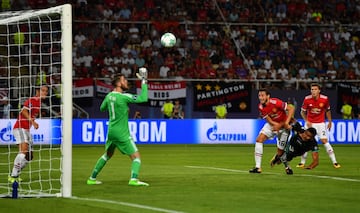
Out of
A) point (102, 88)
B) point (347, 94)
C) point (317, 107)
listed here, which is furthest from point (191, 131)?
point (317, 107)

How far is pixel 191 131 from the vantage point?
108 feet

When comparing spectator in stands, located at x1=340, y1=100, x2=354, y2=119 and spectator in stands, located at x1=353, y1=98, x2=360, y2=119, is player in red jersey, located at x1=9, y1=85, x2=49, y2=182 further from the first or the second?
spectator in stands, located at x1=353, y1=98, x2=360, y2=119

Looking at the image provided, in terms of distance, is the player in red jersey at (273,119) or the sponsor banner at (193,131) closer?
the player in red jersey at (273,119)

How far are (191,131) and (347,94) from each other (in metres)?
8.52

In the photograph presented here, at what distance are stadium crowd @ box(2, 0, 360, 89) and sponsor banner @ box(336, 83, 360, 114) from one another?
626mm

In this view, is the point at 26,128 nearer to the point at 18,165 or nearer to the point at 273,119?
the point at 18,165

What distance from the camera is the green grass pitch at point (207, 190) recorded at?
39.8 ft

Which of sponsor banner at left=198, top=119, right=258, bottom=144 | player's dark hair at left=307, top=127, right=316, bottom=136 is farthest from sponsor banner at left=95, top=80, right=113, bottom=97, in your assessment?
player's dark hair at left=307, top=127, right=316, bottom=136

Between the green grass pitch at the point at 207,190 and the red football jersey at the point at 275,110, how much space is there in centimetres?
129

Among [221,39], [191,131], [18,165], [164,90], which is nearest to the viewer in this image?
[18,165]

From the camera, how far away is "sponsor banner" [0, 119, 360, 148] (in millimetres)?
31844

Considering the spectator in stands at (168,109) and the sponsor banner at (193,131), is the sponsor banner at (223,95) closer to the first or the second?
the spectator in stands at (168,109)

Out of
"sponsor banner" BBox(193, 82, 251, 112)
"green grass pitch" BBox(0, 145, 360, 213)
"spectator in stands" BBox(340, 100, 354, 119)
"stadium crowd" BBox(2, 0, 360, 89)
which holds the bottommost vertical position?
"green grass pitch" BBox(0, 145, 360, 213)

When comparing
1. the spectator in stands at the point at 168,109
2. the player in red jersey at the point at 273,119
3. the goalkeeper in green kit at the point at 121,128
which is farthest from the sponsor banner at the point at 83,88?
the goalkeeper in green kit at the point at 121,128
